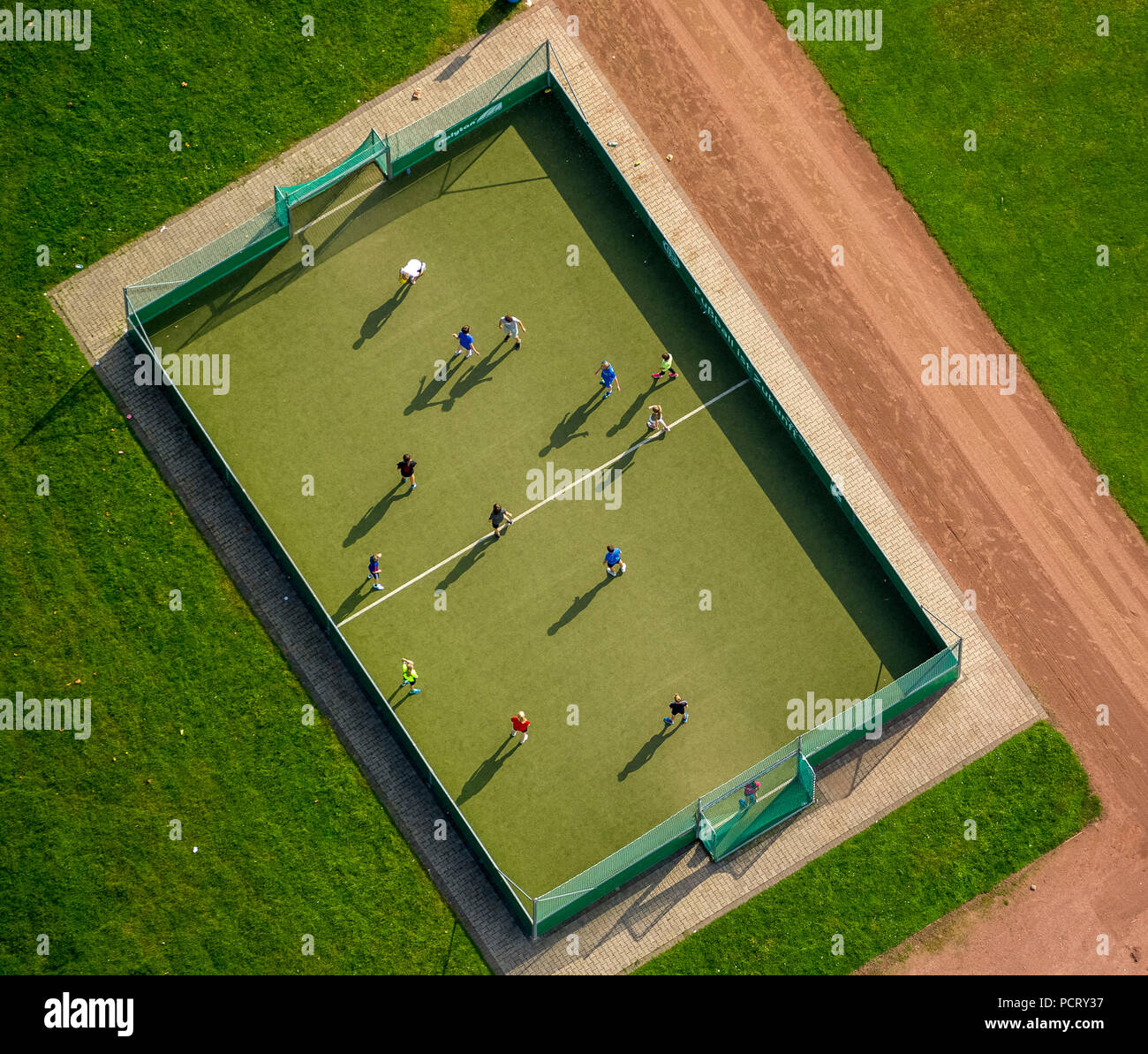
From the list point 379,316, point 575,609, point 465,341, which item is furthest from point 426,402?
point 575,609

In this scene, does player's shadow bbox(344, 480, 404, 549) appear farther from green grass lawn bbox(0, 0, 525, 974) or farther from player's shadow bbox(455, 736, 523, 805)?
player's shadow bbox(455, 736, 523, 805)

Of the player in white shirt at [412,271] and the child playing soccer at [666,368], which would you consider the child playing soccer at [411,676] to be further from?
the player in white shirt at [412,271]

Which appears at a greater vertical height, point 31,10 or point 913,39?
point 31,10

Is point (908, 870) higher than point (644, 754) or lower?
lower

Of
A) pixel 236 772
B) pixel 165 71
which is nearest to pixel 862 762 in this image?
pixel 236 772

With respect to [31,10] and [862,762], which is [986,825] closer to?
[862,762]

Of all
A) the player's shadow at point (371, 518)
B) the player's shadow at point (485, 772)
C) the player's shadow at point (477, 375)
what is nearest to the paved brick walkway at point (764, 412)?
the player's shadow at point (485, 772)

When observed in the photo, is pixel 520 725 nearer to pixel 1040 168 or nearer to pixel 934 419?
pixel 934 419
